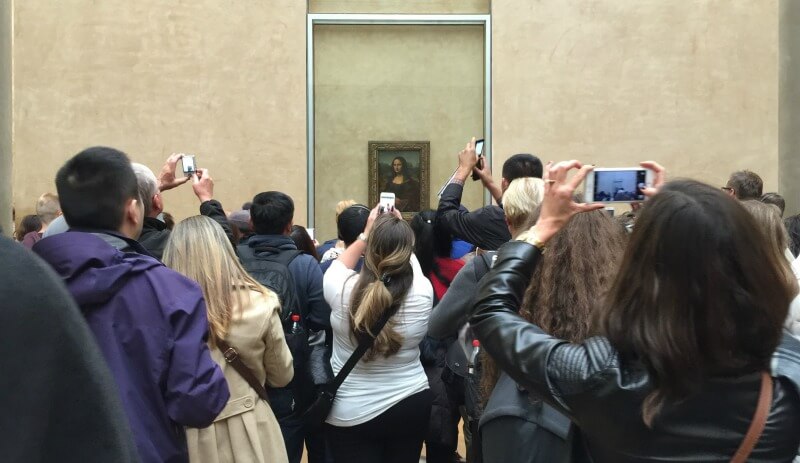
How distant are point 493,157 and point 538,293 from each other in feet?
36.5

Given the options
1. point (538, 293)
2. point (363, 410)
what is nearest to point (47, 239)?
point (538, 293)

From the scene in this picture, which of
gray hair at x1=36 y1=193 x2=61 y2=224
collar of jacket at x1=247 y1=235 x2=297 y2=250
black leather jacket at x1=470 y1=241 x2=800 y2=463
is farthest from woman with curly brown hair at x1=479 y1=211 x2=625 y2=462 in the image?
gray hair at x1=36 y1=193 x2=61 y2=224

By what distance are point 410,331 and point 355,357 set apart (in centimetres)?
32

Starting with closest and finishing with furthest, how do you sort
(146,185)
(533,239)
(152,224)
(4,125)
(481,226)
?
(533,239) → (146,185) → (152,224) → (481,226) → (4,125)

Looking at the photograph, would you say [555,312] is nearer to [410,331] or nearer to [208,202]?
[410,331]

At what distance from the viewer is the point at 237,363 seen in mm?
3893

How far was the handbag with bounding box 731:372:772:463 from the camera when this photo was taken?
180 centimetres

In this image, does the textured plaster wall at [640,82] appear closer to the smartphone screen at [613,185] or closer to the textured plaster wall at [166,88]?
the textured plaster wall at [166,88]

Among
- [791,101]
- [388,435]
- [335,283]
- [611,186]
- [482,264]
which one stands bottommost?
[388,435]

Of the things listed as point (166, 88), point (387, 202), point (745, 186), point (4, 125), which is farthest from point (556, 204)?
point (166, 88)

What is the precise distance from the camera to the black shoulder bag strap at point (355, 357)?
466 centimetres

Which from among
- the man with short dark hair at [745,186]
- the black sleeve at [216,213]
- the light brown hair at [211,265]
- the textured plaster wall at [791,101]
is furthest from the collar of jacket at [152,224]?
the textured plaster wall at [791,101]

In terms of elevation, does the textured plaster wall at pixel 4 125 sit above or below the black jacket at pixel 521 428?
above

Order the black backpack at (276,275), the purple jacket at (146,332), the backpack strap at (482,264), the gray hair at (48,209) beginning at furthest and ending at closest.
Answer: the gray hair at (48,209) → the black backpack at (276,275) → the backpack strap at (482,264) → the purple jacket at (146,332)
